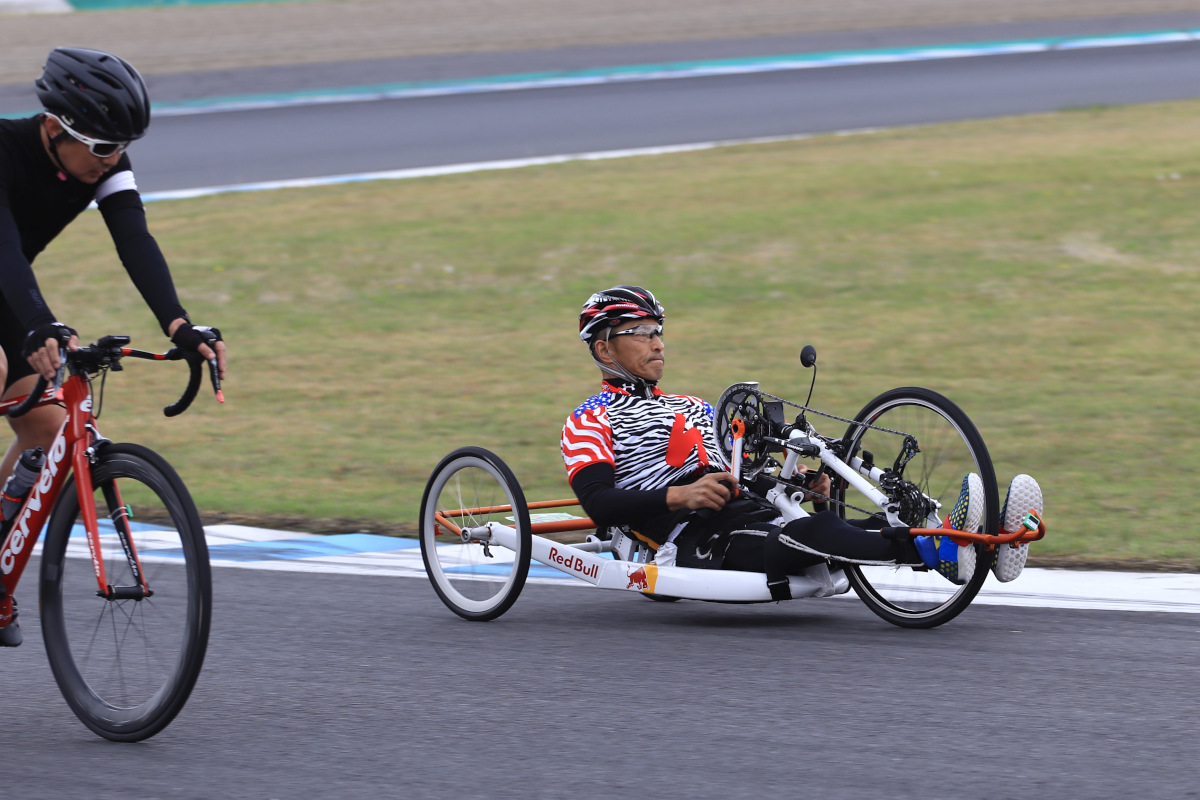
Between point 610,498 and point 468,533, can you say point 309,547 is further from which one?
point 610,498

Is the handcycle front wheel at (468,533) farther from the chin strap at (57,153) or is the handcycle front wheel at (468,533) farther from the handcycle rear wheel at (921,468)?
the chin strap at (57,153)

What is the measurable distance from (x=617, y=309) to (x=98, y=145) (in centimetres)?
207

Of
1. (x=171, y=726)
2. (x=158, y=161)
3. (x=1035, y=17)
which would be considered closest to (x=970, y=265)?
(x=171, y=726)

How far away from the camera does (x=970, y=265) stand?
12469 mm

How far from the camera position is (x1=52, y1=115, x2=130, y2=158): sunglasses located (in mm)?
4227

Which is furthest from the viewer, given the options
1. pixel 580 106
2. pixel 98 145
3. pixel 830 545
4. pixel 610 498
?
pixel 580 106

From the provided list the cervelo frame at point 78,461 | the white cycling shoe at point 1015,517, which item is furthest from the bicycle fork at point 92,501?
the white cycling shoe at point 1015,517

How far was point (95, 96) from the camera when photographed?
4.18 metres

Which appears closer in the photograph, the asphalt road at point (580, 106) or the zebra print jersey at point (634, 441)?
the zebra print jersey at point (634, 441)

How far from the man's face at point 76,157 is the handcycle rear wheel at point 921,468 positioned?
8.51ft

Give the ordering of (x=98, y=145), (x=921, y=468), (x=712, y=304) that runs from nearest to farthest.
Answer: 1. (x=98, y=145)
2. (x=921, y=468)
3. (x=712, y=304)

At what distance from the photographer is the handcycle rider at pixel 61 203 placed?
409 cm

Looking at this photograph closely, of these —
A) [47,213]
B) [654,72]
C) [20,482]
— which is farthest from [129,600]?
[654,72]

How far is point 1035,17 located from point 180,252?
20359 millimetres
